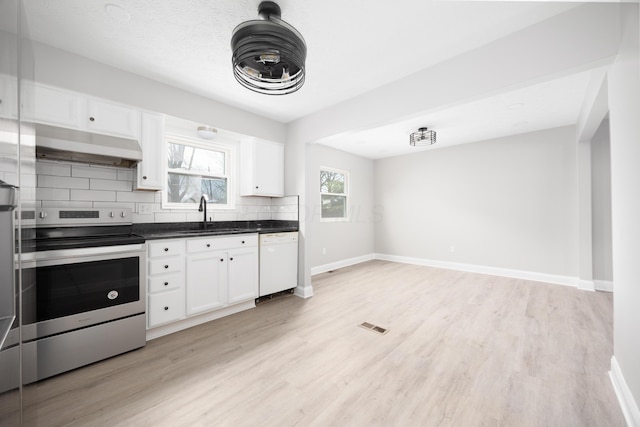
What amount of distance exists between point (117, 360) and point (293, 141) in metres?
3.19

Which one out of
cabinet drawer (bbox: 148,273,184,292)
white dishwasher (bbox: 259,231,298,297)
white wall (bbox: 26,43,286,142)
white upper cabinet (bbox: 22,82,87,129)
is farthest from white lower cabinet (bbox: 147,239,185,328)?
white wall (bbox: 26,43,286,142)

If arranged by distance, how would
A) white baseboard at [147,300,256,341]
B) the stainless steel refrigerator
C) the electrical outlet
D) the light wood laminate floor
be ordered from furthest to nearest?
the electrical outlet
white baseboard at [147,300,256,341]
the light wood laminate floor
the stainless steel refrigerator

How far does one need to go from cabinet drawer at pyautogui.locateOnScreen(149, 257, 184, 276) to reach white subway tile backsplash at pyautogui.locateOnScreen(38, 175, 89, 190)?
99 centimetres

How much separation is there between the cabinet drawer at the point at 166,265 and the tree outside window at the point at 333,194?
3.06 m

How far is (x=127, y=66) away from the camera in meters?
2.38

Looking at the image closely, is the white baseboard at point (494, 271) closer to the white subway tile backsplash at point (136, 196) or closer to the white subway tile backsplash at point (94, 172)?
the white subway tile backsplash at point (136, 196)

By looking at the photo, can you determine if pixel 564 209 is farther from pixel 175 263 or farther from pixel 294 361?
pixel 175 263

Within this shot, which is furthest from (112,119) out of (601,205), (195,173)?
(601,205)

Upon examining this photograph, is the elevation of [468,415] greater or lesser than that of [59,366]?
lesser

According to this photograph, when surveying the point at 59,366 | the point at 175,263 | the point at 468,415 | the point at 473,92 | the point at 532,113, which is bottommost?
the point at 468,415

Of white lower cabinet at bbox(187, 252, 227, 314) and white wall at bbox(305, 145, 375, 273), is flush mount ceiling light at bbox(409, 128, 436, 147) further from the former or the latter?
white lower cabinet at bbox(187, 252, 227, 314)

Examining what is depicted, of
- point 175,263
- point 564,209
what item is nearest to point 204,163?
point 175,263

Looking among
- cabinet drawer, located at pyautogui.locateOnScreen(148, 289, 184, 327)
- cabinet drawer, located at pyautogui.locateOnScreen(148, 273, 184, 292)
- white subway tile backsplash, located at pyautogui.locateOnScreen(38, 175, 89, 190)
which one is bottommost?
cabinet drawer, located at pyautogui.locateOnScreen(148, 289, 184, 327)

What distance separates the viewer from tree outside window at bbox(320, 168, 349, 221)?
520 centimetres
